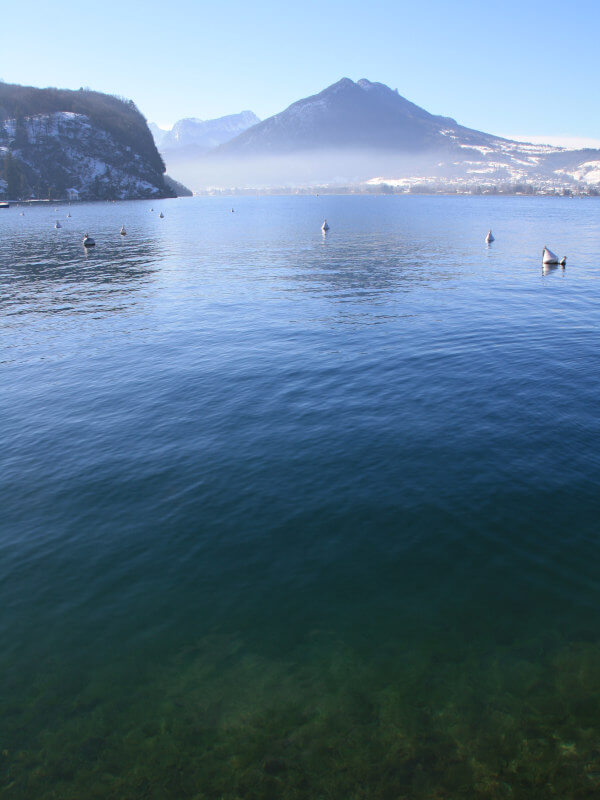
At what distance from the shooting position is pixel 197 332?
4009 cm

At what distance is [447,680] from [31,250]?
101348 mm

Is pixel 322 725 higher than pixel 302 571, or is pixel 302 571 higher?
pixel 302 571

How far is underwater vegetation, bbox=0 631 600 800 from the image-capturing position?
923 centimetres

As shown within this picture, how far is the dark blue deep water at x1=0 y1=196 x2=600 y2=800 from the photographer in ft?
31.9

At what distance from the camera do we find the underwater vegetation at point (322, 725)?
923 centimetres

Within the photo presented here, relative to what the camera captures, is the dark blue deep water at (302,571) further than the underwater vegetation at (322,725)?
Yes

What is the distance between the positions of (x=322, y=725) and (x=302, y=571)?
4501 mm

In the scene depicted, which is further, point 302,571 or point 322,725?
point 302,571

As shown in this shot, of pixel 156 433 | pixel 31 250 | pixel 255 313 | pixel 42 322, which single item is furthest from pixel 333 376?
pixel 31 250

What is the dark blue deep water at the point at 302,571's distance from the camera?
31.9 ft

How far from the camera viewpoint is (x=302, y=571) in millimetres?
14312

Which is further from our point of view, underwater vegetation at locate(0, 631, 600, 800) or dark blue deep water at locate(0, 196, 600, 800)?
dark blue deep water at locate(0, 196, 600, 800)

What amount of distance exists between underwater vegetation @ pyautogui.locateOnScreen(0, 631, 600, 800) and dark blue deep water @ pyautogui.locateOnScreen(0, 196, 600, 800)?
0.04 m

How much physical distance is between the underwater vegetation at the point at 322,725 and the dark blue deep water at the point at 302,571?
44mm
